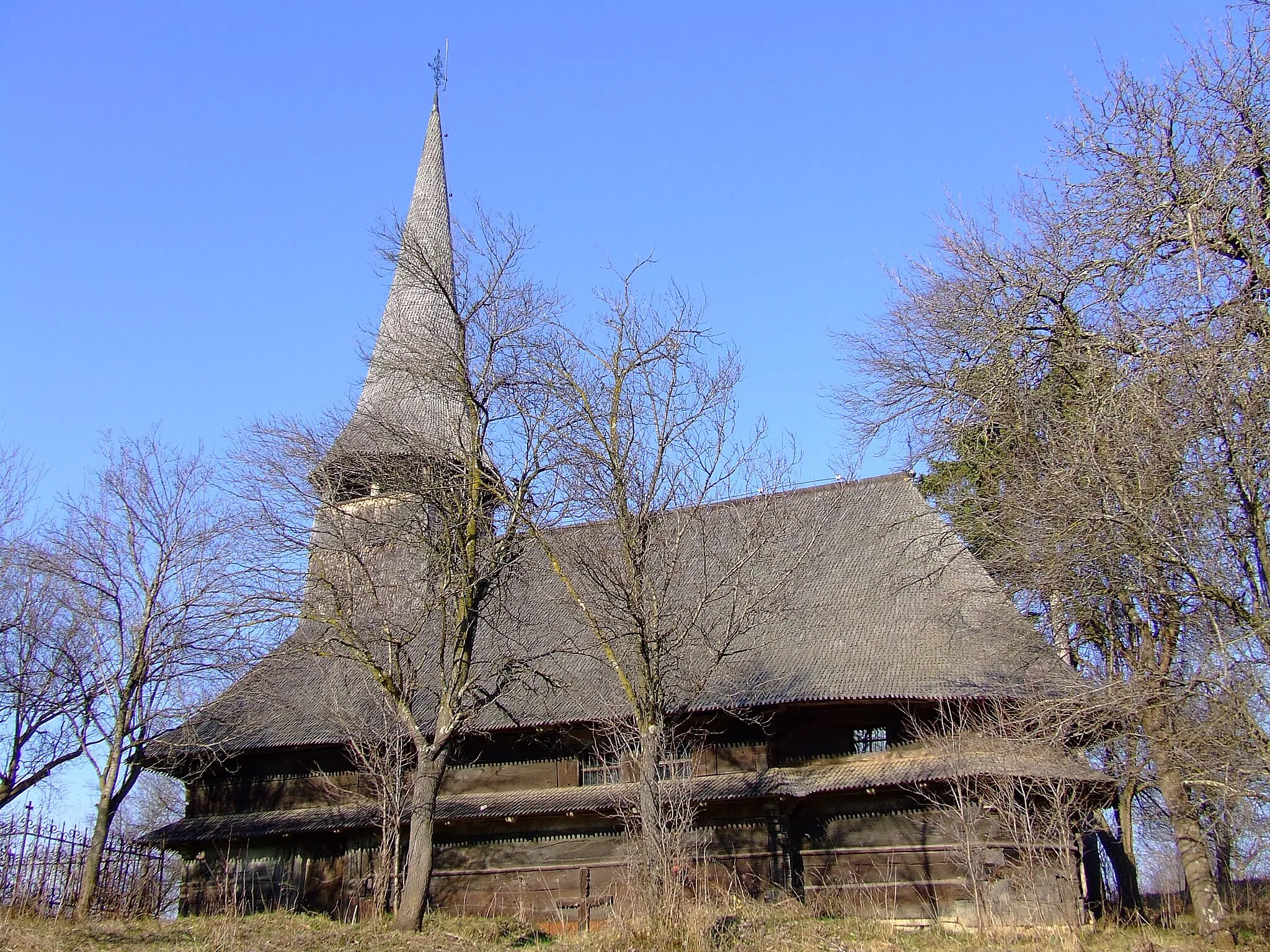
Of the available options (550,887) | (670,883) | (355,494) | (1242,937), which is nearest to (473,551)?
(355,494)

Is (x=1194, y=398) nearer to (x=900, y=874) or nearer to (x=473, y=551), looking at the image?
(x=473, y=551)

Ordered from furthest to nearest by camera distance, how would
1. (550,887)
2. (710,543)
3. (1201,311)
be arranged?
(710,543), (550,887), (1201,311)

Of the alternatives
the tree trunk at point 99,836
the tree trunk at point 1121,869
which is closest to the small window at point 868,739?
the tree trunk at point 1121,869

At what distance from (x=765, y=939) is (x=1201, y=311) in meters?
8.17

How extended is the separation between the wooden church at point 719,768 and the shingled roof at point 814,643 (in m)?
0.06

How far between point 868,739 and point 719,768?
2.80m

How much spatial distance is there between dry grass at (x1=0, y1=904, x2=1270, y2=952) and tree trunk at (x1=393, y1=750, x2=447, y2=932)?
290 mm

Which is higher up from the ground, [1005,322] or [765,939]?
[1005,322]

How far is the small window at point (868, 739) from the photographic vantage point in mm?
20031

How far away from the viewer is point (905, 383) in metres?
17.2

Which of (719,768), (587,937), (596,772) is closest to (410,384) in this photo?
(587,937)

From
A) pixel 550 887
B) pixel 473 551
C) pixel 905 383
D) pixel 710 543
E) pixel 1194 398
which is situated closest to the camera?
pixel 1194 398

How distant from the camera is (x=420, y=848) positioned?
14.3 meters

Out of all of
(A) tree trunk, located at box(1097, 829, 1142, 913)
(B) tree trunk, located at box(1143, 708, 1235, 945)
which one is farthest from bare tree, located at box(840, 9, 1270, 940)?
(A) tree trunk, located at box(1097, 829, 1142, 913)
